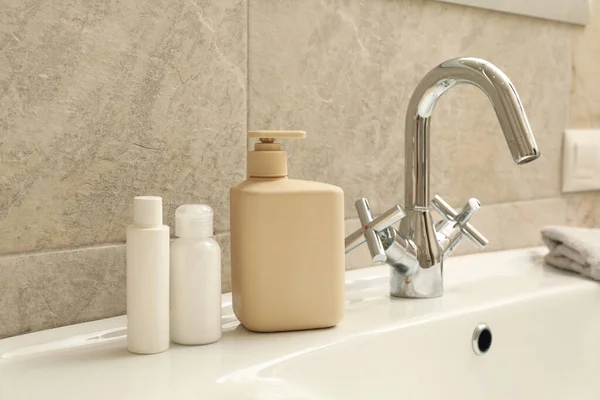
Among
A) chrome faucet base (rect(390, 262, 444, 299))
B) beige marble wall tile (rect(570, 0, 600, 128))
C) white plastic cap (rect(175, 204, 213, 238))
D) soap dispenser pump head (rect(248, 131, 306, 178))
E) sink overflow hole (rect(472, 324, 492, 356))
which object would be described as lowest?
sink overflow hole (rect(472, 324, 492, 356))

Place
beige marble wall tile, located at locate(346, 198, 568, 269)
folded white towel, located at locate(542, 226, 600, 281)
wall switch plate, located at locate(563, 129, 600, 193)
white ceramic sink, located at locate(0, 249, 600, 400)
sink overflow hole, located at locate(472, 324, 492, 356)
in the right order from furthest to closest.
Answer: wall switch plate, located at locate(563, 129, 600, 193), beige marble wall tile, located at locate(346, 198, 568, 269), folded white towel, located at locate(542, 226, 600, 281), sink overflow hole, located at locate(472, 324, 492, 356), white ceramic sink, located at locate(0, 249, 600, 400)

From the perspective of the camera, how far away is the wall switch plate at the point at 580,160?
1.16 metres

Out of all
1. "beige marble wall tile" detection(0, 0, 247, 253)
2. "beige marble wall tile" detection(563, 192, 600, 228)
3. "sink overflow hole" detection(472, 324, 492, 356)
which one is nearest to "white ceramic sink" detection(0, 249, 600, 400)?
"sink overflow hole" detection(472, 324, 492, 356)

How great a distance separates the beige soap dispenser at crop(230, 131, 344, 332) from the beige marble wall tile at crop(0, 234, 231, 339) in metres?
0.13

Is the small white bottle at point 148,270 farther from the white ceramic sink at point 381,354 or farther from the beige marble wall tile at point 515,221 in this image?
the beige marble wall tile at point 515,221

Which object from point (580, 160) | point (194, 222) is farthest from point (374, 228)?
point (580, 160)

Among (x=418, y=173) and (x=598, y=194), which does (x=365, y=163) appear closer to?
(x=418, y=173)

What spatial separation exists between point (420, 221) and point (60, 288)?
15.4 inches

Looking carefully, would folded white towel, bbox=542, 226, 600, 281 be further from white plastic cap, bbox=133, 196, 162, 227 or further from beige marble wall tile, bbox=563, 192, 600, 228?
white plastic cap, bbox=133, 196, 162, 227

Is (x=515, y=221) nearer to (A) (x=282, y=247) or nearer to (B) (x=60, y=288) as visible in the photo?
(A) (x=282, y=247)

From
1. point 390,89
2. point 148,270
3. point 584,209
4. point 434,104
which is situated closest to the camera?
point 148,270

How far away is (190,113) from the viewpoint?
2.41 ft

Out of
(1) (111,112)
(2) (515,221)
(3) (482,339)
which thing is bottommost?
(3) (482,339)

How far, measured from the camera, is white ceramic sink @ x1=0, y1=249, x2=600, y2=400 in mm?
542
